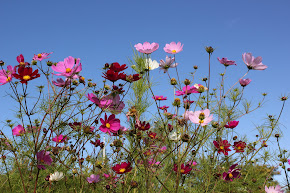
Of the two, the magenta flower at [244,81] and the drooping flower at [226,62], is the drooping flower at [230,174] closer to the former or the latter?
the magenta flower at [244,81]

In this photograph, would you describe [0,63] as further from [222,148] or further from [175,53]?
[222,148]

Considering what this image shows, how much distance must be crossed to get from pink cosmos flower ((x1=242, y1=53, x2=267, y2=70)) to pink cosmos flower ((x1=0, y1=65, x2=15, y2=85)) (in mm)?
1288

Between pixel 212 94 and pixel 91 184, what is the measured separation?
120cm

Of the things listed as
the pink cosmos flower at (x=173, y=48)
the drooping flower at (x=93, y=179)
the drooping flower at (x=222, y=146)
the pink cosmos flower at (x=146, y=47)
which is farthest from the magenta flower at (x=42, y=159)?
the drooping flower at (x=222, y=146)

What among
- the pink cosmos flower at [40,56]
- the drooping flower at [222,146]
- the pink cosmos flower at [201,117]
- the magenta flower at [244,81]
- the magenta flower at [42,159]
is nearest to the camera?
the pink cosmos flower at [201,117]

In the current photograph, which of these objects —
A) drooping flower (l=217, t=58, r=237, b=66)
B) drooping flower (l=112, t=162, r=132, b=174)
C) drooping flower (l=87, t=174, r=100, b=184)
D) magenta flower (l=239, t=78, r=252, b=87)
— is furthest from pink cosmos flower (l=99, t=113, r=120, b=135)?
magenta flower (l=239, t=78, r=252, b=87)

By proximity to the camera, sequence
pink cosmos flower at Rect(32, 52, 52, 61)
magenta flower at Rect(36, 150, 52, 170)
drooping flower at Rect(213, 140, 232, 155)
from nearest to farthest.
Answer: magenta flower at Rect(36, 150, 52, 170) → pink cosmos flower at Rect(32, 52, 52, 61) → drooping flower at Rect(213, 140, 232, 155)

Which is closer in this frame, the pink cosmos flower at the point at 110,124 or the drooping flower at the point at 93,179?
the pink cosmos flower at the point at 110,124

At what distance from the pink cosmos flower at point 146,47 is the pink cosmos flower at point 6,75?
2.23 feet

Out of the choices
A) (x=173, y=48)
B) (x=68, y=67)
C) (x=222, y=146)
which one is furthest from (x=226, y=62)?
(x=68, y=67)

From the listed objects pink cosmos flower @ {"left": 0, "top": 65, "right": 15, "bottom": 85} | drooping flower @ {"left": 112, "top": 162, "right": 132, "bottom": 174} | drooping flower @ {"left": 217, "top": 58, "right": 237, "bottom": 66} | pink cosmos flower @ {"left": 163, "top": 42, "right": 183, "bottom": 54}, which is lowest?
drooping flower @ {"left": 112, "top": 162, "right": 132, "bottom": 174}

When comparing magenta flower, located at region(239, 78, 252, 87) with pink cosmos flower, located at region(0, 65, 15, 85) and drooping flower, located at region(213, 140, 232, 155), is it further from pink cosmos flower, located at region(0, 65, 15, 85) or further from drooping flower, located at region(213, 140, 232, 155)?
pink cosmos flower, located at region(0, 65, 15, 85)

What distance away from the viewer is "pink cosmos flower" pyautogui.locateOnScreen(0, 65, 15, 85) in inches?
56.7

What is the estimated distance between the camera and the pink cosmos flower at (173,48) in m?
1.56
